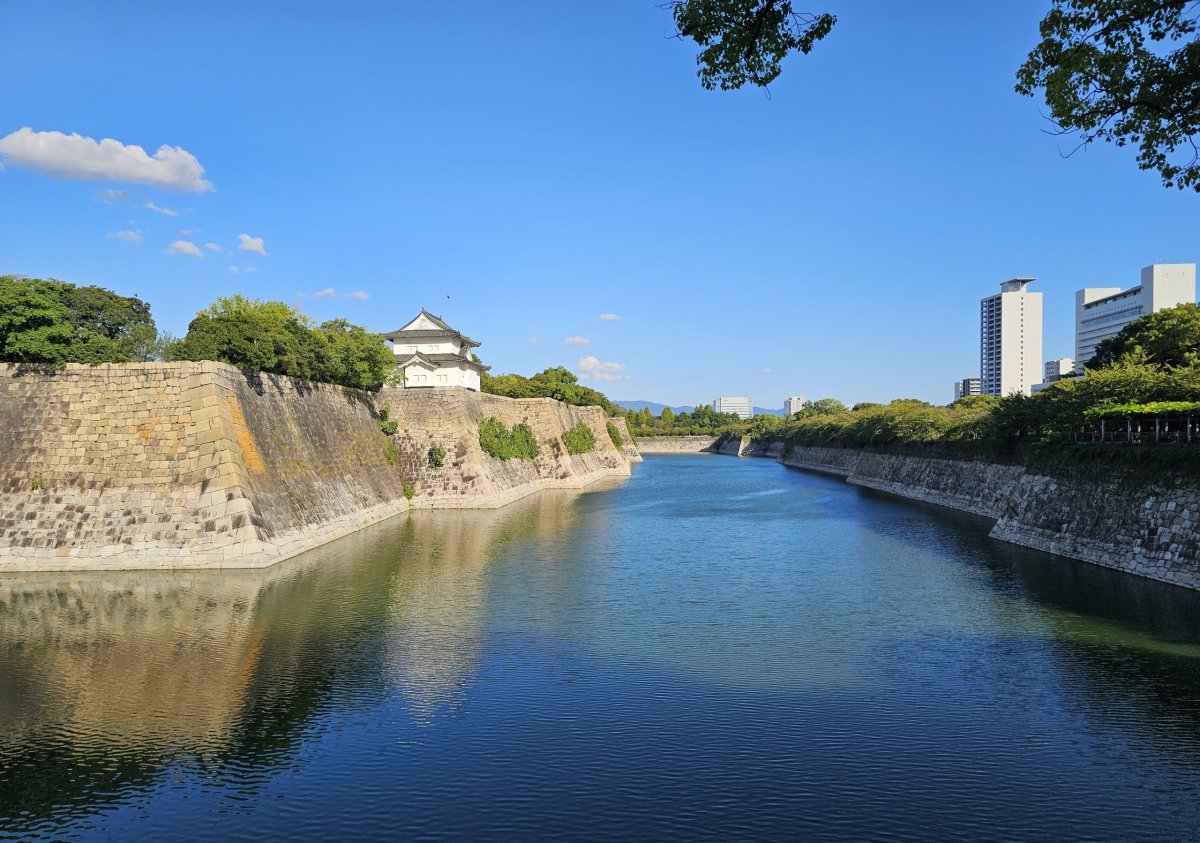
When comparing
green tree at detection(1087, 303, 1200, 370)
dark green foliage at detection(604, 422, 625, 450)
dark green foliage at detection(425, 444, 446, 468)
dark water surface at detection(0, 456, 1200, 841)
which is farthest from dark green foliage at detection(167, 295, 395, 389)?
dark green foliage at detection(604, 422, 625, 450)

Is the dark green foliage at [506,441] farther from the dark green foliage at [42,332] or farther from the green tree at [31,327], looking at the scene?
the green tree at [31,327]

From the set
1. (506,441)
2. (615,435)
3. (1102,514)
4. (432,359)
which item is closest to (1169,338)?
(1102,514)

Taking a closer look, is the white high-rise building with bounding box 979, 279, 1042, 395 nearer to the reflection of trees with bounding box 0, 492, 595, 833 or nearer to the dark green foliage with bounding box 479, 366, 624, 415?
the dark green foliage with bounding box 479, 366, 624, 415

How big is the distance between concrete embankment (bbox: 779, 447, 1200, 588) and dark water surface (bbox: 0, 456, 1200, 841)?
82 centimetres

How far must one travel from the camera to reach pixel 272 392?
73.2 feet

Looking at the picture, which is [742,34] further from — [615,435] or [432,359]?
[615,435]

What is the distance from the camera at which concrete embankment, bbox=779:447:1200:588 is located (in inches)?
598

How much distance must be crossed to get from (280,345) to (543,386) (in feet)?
126

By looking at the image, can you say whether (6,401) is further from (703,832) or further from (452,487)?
(703,832)

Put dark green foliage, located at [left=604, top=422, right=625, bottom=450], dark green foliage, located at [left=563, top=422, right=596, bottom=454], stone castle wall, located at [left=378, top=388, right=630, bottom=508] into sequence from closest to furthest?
1. stone castle wall, located at [left=378, top=388, right=630, bottom=508]
2. dark green foliage, located at [left=563, top=422, right=596, bottom=454]
3. dark green foliage, located at [left=604, top=422, right=625, bottom=450]

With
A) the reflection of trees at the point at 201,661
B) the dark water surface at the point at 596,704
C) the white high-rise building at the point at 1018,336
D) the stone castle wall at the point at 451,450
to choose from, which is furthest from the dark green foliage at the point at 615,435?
the white high-rise building at the point at 1018,336

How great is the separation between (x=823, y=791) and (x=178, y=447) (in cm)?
1644

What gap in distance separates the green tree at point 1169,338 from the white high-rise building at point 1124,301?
39.1 meters

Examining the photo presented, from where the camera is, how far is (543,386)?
61000 mm
